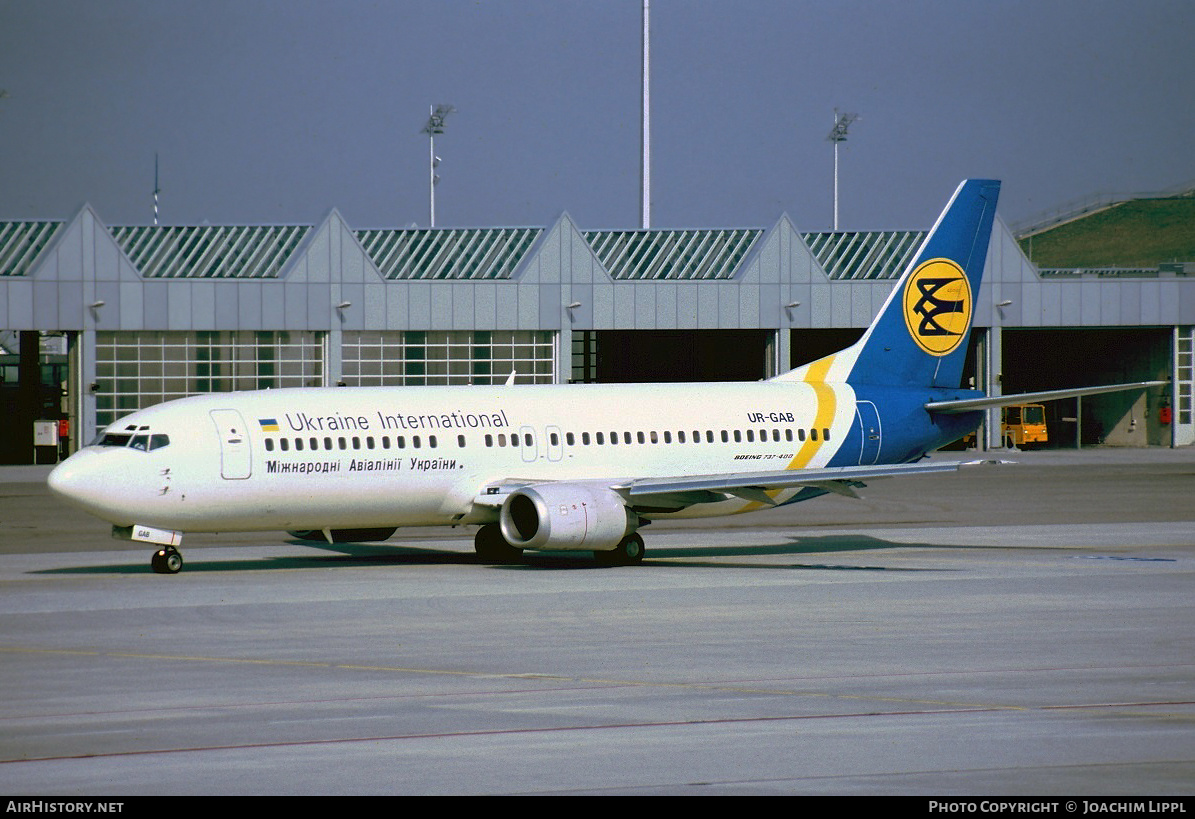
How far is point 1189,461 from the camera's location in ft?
241

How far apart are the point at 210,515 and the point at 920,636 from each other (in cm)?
1503

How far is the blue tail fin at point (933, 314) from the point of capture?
129 ft

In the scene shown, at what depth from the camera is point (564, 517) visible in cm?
3206

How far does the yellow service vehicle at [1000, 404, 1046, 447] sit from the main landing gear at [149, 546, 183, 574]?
5951 cm

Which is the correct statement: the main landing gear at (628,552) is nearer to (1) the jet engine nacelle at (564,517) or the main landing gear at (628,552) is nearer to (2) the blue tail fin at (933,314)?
(1) the jet engine nacelle at (564,517)

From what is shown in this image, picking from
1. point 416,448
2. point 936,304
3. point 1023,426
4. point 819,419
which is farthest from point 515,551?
point 1023,426

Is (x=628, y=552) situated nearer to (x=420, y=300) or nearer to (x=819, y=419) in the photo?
(x=819, y=419)

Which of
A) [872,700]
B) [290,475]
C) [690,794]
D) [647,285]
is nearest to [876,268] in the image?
[647,285]

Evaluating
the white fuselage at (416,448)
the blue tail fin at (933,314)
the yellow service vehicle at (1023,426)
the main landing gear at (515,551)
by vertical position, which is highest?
the blue tail fin at (933,314)

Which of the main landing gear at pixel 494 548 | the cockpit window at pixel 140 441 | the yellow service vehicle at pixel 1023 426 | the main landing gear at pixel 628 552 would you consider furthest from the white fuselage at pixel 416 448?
the yellow service vehicle at pixel 1023 426

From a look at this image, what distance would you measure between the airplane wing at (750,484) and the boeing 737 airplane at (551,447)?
57mm

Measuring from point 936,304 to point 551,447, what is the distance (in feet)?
37.5

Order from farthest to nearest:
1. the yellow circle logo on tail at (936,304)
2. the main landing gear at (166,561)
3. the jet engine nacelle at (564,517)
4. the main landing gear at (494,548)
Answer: the yellow circle logo on tail at (936,304) < the main landing gear at (494,548) < the main landing gear at (166,561) < the jet engine nacelle at (564,517)

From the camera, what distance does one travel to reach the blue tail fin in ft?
129
